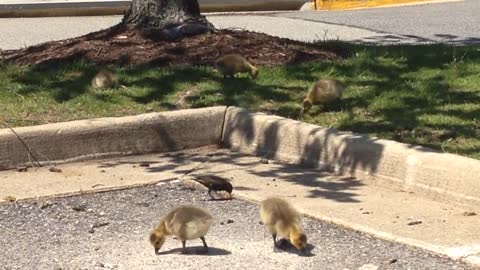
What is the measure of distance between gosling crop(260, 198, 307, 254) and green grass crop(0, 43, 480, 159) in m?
2.01

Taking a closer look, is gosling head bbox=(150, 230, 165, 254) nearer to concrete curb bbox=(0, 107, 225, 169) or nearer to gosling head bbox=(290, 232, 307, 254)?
gosling head bbox=(290, 232, 307, 254)

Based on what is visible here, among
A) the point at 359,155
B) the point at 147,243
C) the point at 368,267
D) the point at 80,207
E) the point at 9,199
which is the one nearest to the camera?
the point at 368,267

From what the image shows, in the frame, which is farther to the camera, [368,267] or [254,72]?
[254,72]

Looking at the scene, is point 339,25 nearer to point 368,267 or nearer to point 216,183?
point 216,183

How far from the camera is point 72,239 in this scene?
6.39 metres

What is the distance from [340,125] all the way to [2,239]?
3091mm

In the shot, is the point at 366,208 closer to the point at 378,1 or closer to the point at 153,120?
the point at 153,120

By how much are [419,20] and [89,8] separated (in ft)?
17.9

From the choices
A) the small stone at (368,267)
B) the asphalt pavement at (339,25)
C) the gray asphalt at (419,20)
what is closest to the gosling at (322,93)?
the small stone at (368,267)

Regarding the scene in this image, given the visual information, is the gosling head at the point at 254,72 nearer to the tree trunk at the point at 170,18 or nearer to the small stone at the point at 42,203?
the tree trunk at the point at 170,18

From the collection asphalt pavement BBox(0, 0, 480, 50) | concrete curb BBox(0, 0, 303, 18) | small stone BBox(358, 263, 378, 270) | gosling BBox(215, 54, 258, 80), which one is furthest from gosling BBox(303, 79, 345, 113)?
concrete curb BBox(0, 0, 303, 18)

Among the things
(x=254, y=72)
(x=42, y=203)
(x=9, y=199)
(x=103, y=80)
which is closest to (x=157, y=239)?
(x=42, y=203)

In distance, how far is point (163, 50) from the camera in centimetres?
1052

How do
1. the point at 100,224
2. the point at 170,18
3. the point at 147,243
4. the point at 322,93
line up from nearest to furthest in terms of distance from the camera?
1. the point at 147,243
2. the point at 100,224
3. the point at 322,93
4. the point at 170,18
